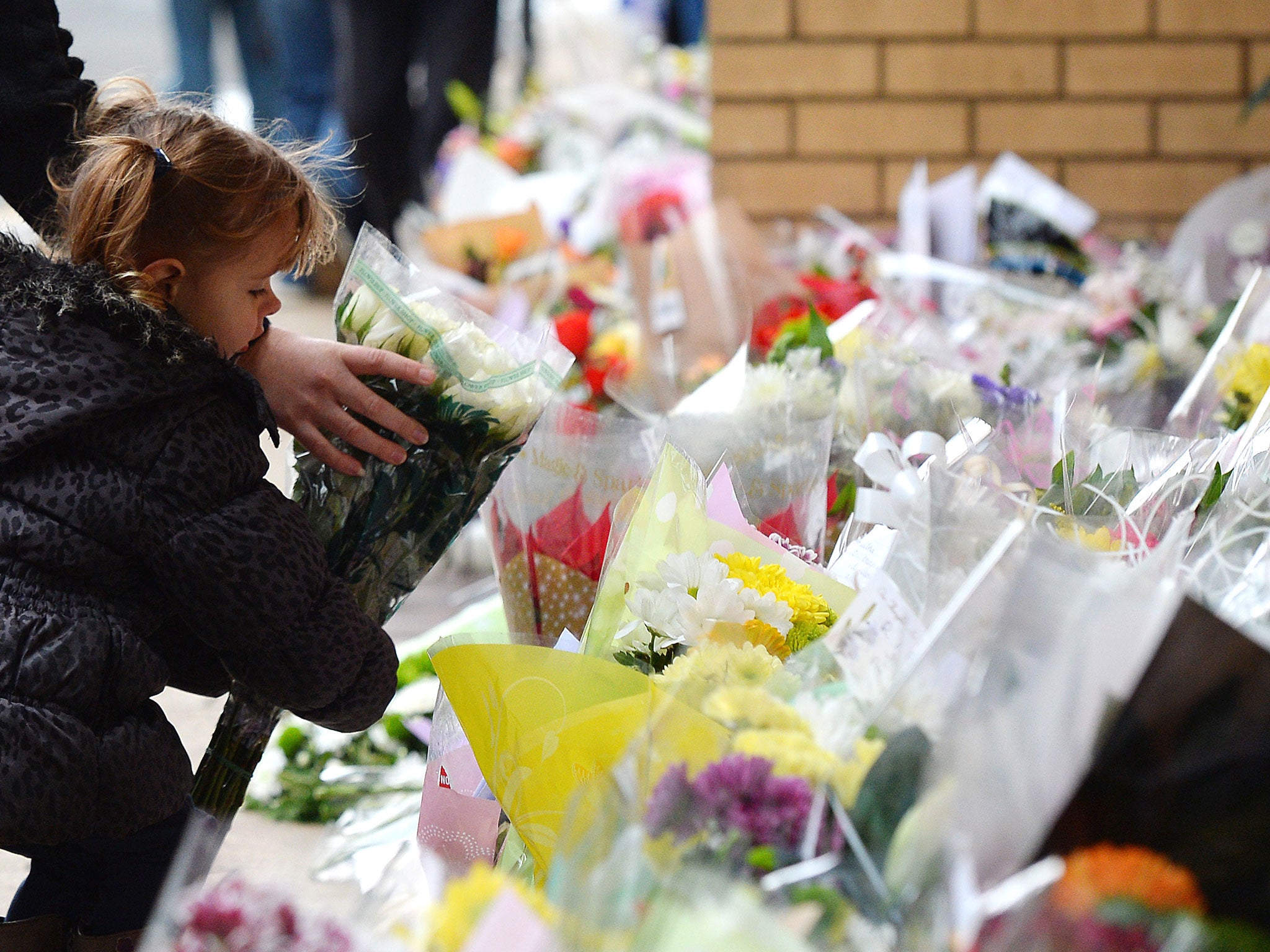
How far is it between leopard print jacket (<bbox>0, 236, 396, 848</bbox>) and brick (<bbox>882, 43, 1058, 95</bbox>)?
286 centimetres

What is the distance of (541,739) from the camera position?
1.02 metres

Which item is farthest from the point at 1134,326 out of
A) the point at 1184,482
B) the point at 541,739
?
the point at 541,739

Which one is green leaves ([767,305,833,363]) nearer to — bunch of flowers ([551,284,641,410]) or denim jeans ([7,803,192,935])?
bunch of flowers ([551,284,641,410])

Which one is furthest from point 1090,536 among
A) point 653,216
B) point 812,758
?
point 653,216

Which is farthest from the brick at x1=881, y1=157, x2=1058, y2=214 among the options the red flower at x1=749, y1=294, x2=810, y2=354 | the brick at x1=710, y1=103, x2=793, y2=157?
the red flower at x1=749, y1=294, x2=810, y2=354

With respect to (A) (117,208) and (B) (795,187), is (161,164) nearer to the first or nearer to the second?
(A) (117,208)

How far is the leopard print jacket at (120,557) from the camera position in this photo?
1132mm

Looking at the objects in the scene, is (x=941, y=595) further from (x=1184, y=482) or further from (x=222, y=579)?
(x=222, y=579)

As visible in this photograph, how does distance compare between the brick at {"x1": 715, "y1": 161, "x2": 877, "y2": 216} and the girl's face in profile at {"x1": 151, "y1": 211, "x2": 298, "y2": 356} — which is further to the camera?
the brick at {"x1": 715, "y1": 161, "x2": 877, "y2": 216}

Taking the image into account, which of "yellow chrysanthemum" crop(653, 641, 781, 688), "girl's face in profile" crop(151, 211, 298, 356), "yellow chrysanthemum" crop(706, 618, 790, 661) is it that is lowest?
"yellow chrysanthemum" crop(706, 618, 790, 661)

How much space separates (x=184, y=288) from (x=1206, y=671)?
984 millimetres

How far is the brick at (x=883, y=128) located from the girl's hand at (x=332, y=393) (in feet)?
8.61

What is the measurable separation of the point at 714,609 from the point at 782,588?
3.3 inches

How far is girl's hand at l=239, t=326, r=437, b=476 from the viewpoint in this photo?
4.33 ft
